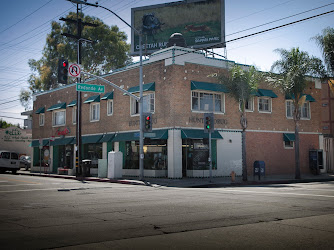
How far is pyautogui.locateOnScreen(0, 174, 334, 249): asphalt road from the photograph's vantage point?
6.35 metres

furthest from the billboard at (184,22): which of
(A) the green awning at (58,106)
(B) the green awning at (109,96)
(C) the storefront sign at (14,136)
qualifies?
(C) the storefront sign at (14,136)

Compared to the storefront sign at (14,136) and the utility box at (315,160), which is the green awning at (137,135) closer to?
the utility box at (315,160)

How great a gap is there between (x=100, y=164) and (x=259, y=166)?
11.4 metres

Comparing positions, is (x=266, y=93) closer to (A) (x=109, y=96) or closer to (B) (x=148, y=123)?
(B) (x=148, y=123)

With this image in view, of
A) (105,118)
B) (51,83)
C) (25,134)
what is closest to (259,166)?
(105,118)

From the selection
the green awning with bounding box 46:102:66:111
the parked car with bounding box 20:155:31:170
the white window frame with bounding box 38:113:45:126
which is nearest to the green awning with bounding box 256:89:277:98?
the green awning with bounding box 46:102:66:111

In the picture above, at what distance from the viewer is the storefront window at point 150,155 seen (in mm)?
26094

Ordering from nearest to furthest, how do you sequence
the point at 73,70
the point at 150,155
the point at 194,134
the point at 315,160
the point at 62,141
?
the point at 73,70 → the point at 194,134 → the point at 150,155 → the point at 315,160 → the point at 62,141

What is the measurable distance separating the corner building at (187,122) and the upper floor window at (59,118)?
2138 mm

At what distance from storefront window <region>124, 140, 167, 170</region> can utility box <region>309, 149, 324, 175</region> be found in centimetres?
1299

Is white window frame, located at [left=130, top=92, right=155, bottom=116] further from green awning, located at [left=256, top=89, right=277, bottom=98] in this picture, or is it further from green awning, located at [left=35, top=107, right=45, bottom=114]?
green awning, located at [left=35, top=107, right=45, bottom=114]

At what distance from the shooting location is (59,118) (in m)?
38.6

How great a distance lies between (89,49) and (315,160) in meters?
34.9

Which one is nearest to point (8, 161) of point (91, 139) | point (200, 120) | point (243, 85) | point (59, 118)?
point (59, 118)
